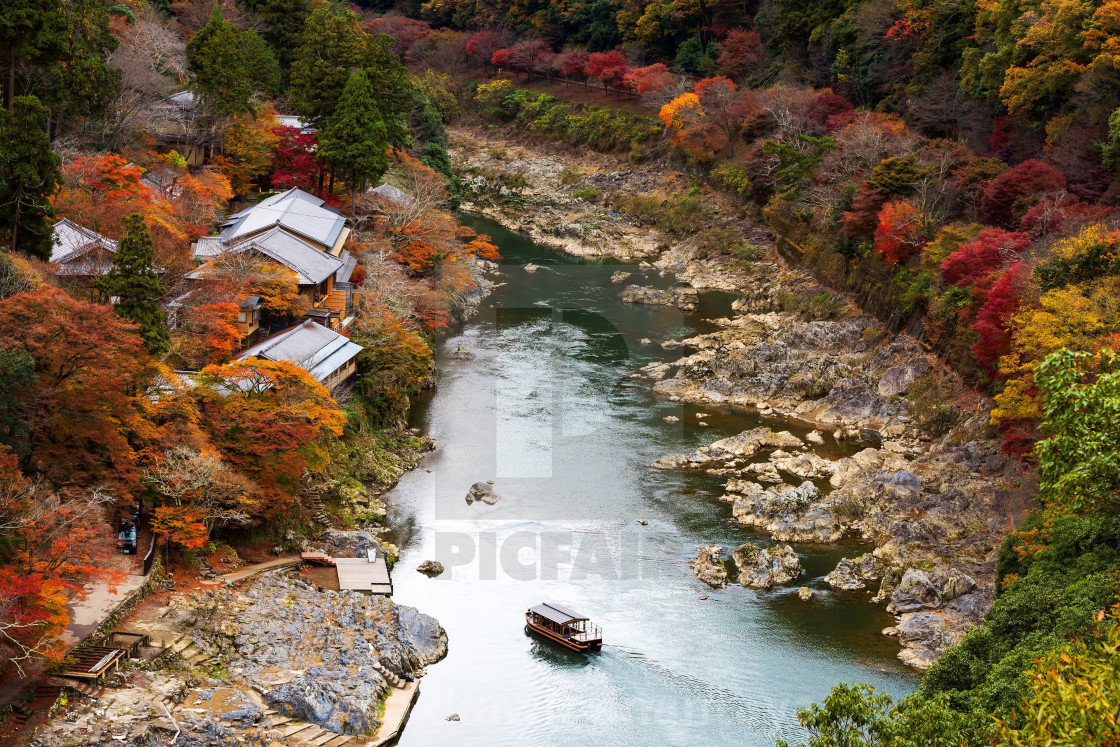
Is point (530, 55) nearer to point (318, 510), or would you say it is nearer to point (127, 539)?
point (318, 510)

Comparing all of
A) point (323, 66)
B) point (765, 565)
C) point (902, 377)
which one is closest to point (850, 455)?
point (902, 377)

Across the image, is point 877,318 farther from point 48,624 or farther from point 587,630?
point 48,624

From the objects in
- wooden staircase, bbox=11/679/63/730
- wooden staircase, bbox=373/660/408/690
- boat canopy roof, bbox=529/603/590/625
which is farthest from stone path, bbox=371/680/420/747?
wooden staircase, bbox=11/679/63/730

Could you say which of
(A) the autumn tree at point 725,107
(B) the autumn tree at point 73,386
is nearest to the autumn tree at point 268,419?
(B) the autumn tree at point 73,386

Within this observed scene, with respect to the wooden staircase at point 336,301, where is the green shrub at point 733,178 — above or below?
below

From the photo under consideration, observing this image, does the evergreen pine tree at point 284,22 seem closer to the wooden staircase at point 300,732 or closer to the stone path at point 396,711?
the stone path at point 396,711

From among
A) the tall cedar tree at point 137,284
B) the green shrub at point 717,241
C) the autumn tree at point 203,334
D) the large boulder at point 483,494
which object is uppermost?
the tall cedar tree at point 137,284

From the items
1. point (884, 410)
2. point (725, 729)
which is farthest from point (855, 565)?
point (884, 410)

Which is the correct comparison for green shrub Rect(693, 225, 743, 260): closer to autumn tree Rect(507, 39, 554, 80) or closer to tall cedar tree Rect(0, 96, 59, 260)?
autumn tree Rect(507, 39, 554, 80)
